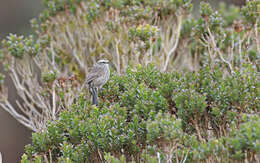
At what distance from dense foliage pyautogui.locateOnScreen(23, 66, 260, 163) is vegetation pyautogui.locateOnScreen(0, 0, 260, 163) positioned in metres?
0.01

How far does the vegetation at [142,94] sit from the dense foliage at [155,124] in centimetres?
1

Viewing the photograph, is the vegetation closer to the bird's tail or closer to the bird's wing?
the bird's tail

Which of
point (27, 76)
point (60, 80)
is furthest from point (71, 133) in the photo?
point (27, 76)

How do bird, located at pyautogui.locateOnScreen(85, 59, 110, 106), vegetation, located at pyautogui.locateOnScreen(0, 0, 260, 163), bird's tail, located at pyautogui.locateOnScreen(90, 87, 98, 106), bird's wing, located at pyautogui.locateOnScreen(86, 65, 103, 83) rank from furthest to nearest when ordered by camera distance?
bird's wing, located at pyautogui.locateOnScreen(86, 65, 103, 83) < bird, located at pyautogui.locateOnScreen(85, 59, 110, 106) < bird's tail, located at pyautogui.locateOnScreen(90, 87, 98, 106) < vegetation, located at pyautogui.locateOnScreen(0, 0, 260, 163)

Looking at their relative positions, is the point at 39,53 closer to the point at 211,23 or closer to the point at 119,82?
the point at 119,82

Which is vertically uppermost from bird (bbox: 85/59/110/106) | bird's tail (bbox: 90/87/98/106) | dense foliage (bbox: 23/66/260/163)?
bird (bbox: 85/59/110/106)

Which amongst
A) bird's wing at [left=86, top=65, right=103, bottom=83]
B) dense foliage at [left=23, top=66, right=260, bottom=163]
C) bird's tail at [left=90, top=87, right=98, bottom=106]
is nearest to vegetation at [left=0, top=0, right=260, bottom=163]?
dense foliage at [left=23, top=66, right=260, bottom=163]

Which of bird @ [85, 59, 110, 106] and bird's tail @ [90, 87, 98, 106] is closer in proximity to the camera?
bird's tail @ [90, 87, 98, 106]

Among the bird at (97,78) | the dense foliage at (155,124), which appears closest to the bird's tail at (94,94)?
the bird at (97,78)

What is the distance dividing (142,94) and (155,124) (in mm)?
771

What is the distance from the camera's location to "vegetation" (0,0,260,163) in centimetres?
360

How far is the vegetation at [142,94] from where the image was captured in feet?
11.8

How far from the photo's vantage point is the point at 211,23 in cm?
588

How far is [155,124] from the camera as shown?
3.48 metres
